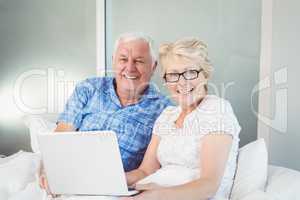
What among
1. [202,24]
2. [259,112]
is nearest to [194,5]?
[202,24]

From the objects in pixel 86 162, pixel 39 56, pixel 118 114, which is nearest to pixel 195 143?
pixel 86 162

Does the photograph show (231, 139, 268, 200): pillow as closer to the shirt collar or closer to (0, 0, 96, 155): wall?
the shirt collar

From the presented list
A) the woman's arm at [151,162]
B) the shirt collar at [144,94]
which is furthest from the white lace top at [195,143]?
the shirt collar at [144,94]

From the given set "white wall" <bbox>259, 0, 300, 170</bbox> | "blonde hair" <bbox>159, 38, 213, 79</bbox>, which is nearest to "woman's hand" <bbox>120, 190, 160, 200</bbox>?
"blonde hair" <bbox>159, 38, 213, 79</bbox>

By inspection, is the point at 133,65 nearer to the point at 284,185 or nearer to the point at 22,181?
the point at 22,181

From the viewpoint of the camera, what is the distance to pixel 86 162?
114 centimetres

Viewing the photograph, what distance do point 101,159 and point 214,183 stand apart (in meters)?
0.35

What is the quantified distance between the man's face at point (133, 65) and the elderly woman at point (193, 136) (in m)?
0.33

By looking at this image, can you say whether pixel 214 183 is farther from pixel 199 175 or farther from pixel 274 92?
pixel 274 92

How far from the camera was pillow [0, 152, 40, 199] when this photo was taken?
153 cm

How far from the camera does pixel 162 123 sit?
1521 millimetres

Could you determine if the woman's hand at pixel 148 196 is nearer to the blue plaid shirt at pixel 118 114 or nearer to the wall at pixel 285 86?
the blue plaid shirt at pixel 118 114

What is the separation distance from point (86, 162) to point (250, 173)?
1.91 feet

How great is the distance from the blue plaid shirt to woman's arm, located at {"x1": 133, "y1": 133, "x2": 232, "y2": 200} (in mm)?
525
